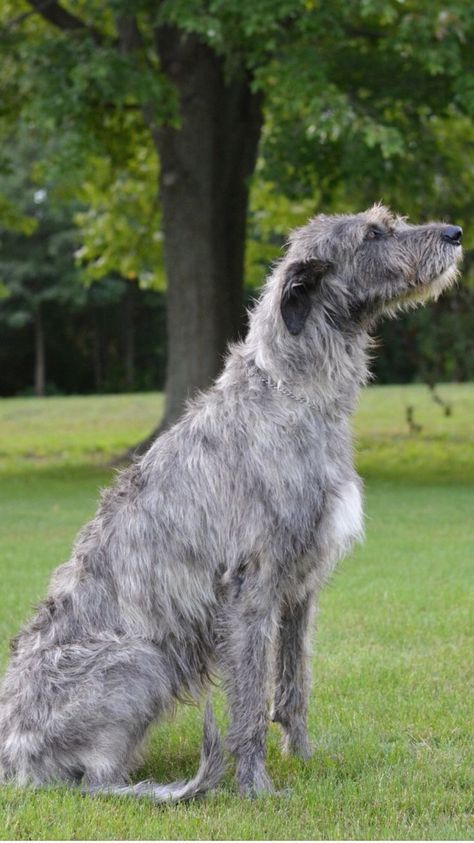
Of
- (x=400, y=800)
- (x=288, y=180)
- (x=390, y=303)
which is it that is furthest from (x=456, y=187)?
(x=400, y=800)

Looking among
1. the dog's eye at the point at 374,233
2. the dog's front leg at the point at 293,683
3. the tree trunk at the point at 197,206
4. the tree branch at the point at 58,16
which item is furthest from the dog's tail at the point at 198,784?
the tree branch at the point at 58,16

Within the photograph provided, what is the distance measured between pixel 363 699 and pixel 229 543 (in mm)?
2035

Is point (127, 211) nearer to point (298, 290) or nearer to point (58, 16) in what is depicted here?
point (58, 16)

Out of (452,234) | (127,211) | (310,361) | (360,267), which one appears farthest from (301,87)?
(310,361)

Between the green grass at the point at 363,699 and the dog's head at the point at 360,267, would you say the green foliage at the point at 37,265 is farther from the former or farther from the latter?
the dog's head at the point at 360,267

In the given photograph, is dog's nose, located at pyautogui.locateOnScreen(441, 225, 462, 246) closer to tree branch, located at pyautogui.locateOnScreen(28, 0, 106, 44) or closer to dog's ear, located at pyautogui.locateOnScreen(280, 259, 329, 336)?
dog's ear, located at pyautogui.locateOnScreen(280, 259, 329, 336)

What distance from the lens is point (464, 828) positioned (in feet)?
15.4

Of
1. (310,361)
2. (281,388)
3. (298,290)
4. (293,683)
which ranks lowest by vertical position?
(293,683)

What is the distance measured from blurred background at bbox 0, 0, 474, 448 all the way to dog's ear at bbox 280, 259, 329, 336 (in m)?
9.27

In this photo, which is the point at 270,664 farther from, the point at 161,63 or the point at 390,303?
the point at 161,63

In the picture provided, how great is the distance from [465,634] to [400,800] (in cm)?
339

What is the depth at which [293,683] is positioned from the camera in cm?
581

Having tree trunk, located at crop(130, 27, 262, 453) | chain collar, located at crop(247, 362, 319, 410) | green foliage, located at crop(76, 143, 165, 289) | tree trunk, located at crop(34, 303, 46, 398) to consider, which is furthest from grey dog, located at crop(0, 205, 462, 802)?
tree trunk, located at crop(34, 303, 46, 398)

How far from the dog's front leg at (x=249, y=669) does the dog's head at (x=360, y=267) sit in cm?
129
